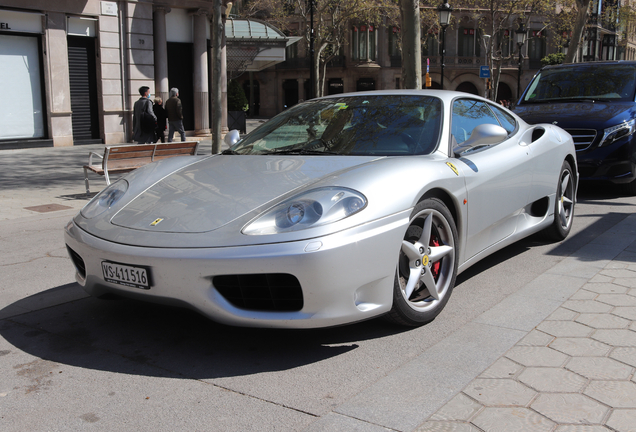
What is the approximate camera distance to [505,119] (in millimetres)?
5285

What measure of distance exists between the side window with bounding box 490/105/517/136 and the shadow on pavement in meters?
2.24

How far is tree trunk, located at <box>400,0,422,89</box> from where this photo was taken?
13.0m

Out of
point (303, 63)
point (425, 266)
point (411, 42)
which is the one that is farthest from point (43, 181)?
point (303, 63)

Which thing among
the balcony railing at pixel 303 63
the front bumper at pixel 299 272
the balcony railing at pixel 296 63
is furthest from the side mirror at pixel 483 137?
the balcony railing at pixel 296 63

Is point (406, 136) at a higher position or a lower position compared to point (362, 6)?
Result: lower

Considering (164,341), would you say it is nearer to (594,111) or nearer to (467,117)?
(467,117)

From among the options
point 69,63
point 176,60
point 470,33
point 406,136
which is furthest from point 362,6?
point 406,136

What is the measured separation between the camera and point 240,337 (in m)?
3.60

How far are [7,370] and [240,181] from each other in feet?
5.02

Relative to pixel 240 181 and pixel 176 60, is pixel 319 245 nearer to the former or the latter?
pixel 240 181

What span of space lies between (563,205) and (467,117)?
1.87 m

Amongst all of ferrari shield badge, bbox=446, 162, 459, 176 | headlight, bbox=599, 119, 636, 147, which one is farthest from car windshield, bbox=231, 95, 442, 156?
headlight, bbox=599, 119, 636, 147

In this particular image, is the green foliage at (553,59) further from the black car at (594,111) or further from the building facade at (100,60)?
the black car at (594,111)

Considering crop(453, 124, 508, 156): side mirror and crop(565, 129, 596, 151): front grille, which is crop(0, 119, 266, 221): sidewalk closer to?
crop(453, 124, 508, 156): side mirror
